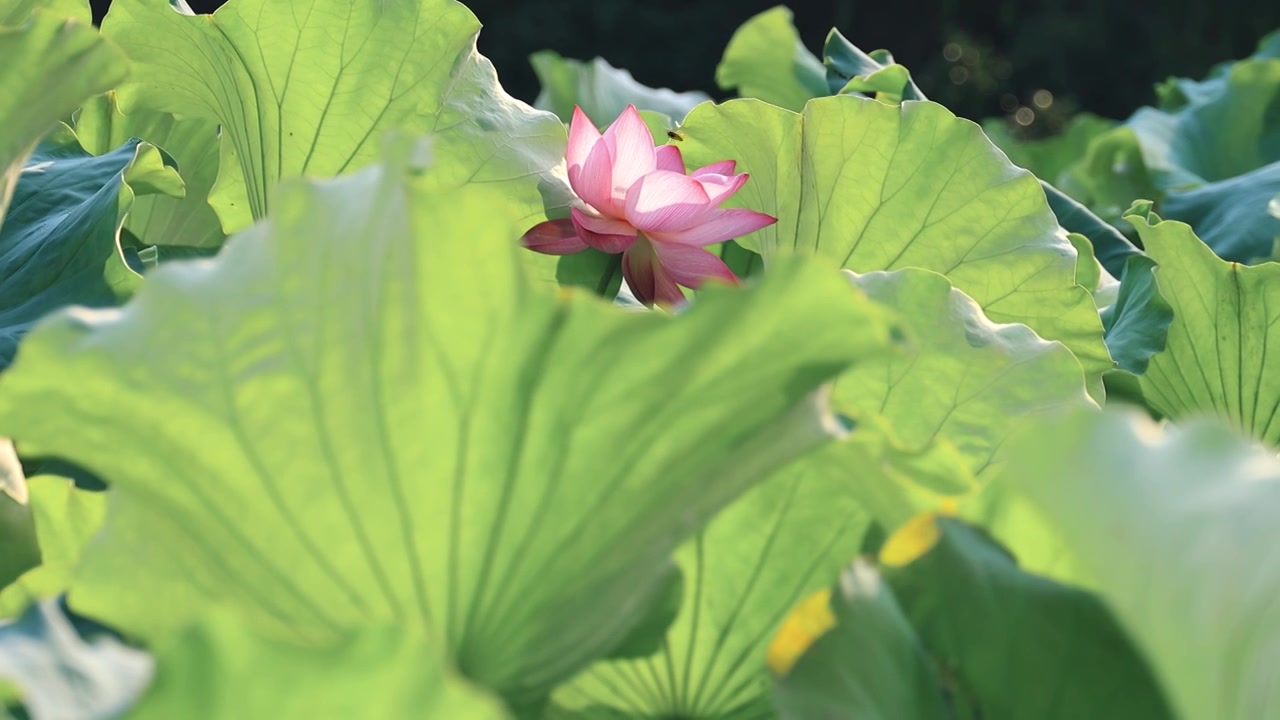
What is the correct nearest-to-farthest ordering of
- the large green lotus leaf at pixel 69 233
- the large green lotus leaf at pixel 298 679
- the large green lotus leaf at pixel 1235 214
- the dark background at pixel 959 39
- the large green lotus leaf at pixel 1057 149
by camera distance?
the large green lotus leaf at pixel 298 679, the large green lotus leaf at pixel 69 233, the large green lotus leaf at pixel 1235 214, the large green lotus leaf at pixel 1057 149, the dark background at pixel 959 39

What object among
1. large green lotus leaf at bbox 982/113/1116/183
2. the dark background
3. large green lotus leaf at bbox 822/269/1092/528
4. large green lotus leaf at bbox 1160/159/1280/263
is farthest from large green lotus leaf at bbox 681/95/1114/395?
the dark background

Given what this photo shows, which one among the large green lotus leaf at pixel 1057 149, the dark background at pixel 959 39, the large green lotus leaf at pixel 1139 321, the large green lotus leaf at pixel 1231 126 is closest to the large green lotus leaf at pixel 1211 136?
the large green lotus leaf at pixel 1231 126

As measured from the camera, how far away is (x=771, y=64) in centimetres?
110

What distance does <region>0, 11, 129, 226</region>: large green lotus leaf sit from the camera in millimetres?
342

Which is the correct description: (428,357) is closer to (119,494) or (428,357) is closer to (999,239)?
(119,494)

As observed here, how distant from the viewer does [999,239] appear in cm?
57

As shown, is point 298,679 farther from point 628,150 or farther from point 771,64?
point 771,64

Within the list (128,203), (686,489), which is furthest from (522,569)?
(128,203)

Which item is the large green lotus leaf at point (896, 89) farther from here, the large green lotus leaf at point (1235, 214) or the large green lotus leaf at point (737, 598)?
the large green lotus leaf at point (737, 598)

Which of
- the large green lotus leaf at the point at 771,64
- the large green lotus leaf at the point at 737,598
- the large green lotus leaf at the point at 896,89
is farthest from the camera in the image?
the large green lotus leaf at the point at 771,64

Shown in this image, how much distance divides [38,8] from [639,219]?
26 cm

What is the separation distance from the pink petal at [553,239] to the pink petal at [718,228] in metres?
0.03

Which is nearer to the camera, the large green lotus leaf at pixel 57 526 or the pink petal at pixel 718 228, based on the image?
the large green lotus leaf at pixel 57 526

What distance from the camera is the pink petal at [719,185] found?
0.51m
